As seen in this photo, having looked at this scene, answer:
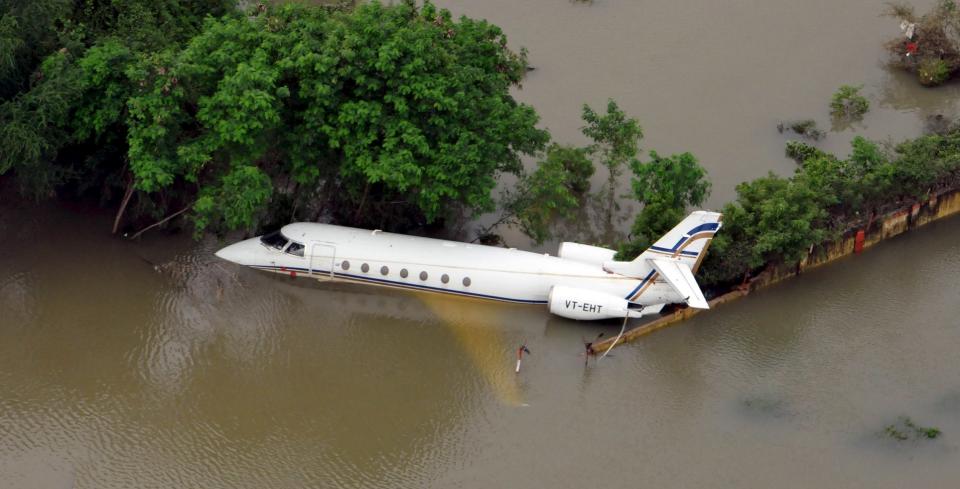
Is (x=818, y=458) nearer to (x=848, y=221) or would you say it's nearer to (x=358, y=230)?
(x=848, y=221)

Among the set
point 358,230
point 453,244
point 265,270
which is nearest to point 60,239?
point 265,270

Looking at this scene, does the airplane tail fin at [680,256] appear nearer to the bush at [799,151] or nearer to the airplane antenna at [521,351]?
the airplane antenna at [521,351]

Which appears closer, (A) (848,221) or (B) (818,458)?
(B) (818,458)

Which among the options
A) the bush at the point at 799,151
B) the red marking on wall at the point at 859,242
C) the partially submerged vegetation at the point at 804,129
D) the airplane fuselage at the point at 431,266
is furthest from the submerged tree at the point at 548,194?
the red marking on wall at the point at 859,242

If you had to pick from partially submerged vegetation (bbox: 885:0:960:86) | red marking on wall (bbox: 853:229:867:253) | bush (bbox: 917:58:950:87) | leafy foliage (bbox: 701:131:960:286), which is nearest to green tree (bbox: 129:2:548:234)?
leafy foliage (bbox: 701:131:960:286)

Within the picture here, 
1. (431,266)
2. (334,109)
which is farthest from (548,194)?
(334,109)

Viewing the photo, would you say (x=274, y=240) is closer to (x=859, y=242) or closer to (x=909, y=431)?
(x=859, y=242)
